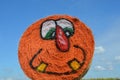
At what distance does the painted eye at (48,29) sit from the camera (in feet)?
57.8

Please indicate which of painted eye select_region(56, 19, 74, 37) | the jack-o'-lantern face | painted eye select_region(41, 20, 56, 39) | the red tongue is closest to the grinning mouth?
the jack-o'-lantern face

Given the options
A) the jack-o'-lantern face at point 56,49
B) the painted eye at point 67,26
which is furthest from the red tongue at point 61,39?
the painted eye at point 67,26

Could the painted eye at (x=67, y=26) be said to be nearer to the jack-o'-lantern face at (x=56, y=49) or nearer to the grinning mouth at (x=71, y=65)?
the jack-o'-lantern face at (x=56, y=49)

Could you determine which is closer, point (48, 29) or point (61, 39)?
point (61, 39)

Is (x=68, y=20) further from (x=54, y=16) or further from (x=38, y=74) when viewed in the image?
(x=38, y=74)

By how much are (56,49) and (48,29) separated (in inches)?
30.2

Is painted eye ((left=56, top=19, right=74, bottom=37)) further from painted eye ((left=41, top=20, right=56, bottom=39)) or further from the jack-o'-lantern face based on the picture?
painted eye ((left=41, top=20, right=56, bottom=39))

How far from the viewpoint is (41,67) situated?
1716 cm

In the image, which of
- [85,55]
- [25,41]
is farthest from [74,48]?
[25,41]

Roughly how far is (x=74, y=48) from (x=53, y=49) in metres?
0.75

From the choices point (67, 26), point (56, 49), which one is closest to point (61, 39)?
point (56, 49)

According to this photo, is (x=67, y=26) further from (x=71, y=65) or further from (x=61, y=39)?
(x=71, y=65)

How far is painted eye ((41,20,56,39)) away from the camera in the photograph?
17.6m

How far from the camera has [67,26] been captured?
57.5 ft
